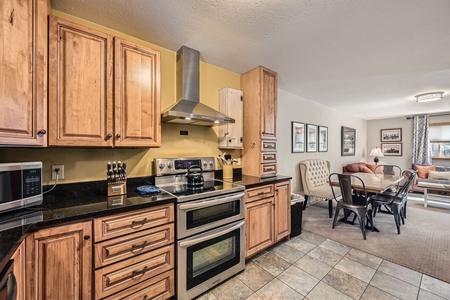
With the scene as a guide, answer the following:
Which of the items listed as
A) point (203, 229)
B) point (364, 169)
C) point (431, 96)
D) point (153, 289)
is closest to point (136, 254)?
point (153, 289)

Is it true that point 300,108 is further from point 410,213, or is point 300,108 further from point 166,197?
point 166,197

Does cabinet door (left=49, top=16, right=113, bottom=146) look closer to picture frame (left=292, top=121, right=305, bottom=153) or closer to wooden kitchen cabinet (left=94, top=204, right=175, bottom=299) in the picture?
wooden kitchen cabinet (left=94, top=204, right=175, bottom=299)

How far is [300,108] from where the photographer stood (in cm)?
423

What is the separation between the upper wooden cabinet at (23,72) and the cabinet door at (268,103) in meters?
2.21

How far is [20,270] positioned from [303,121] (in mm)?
4539

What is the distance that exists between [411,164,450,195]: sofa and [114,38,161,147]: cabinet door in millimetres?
6509

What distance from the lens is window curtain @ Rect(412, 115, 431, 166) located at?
228 inches

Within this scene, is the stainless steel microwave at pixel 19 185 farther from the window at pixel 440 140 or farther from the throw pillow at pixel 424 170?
the window at pixel 440 140

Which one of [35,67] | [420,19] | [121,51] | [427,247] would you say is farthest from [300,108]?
[35,67]

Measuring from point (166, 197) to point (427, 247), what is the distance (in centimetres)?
345

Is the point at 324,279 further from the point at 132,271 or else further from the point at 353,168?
the point at 353,168

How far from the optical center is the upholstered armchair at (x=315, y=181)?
12.0ft

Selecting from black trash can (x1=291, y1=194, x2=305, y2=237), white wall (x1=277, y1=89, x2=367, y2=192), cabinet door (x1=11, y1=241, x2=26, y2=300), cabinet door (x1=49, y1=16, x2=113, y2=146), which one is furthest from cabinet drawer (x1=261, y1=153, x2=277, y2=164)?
cabinet door (x1=11, y1=241, x2=26, y2=300)

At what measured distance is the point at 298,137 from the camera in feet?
13.6
